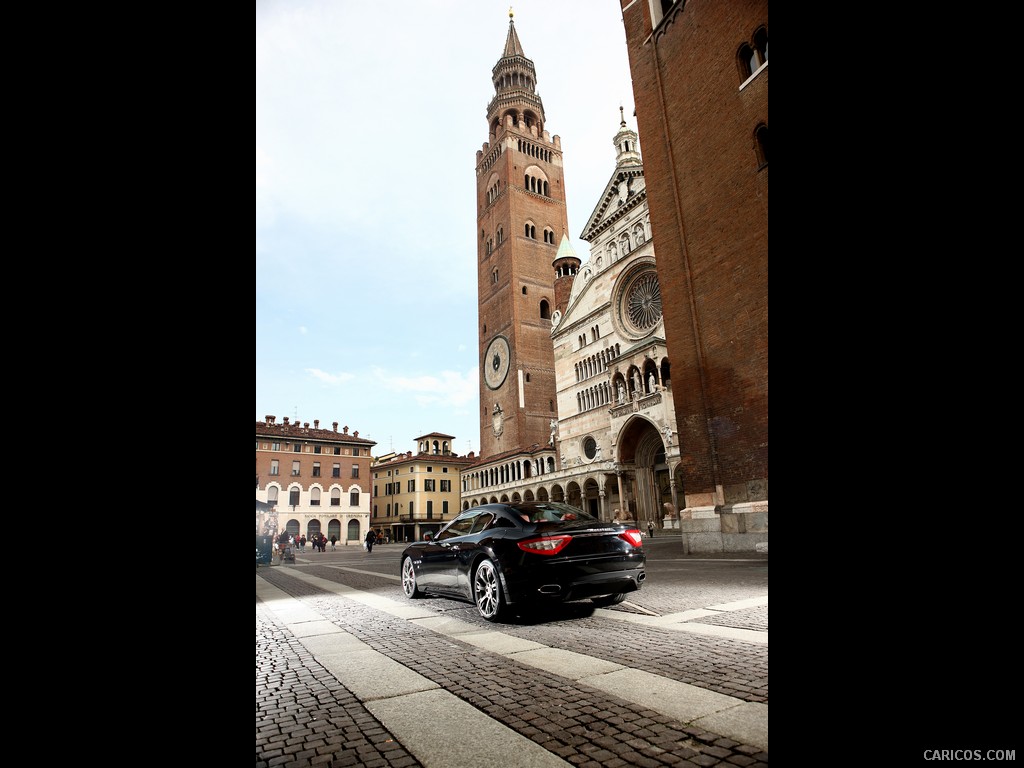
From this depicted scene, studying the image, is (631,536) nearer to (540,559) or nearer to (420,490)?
(540,559)

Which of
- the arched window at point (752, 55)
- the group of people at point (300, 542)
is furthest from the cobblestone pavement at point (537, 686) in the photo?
the group of people at point (300, 542)

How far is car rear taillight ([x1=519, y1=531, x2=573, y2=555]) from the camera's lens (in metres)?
5.48

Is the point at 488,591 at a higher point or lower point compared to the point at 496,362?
lower

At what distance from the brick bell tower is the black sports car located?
41.8 metres

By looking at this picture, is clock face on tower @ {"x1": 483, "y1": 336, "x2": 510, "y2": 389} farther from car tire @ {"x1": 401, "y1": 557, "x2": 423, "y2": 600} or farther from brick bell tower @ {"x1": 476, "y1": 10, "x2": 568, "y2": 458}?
car tire @ {"x1": 401, "y1": 557, "x2": 423, "y2": 600}

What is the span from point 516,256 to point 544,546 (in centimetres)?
5110

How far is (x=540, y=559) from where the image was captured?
547 centimetres

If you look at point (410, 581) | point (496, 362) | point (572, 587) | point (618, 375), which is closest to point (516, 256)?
point (496, 362)

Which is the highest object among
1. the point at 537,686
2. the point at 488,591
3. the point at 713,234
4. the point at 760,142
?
the point at 760,142
